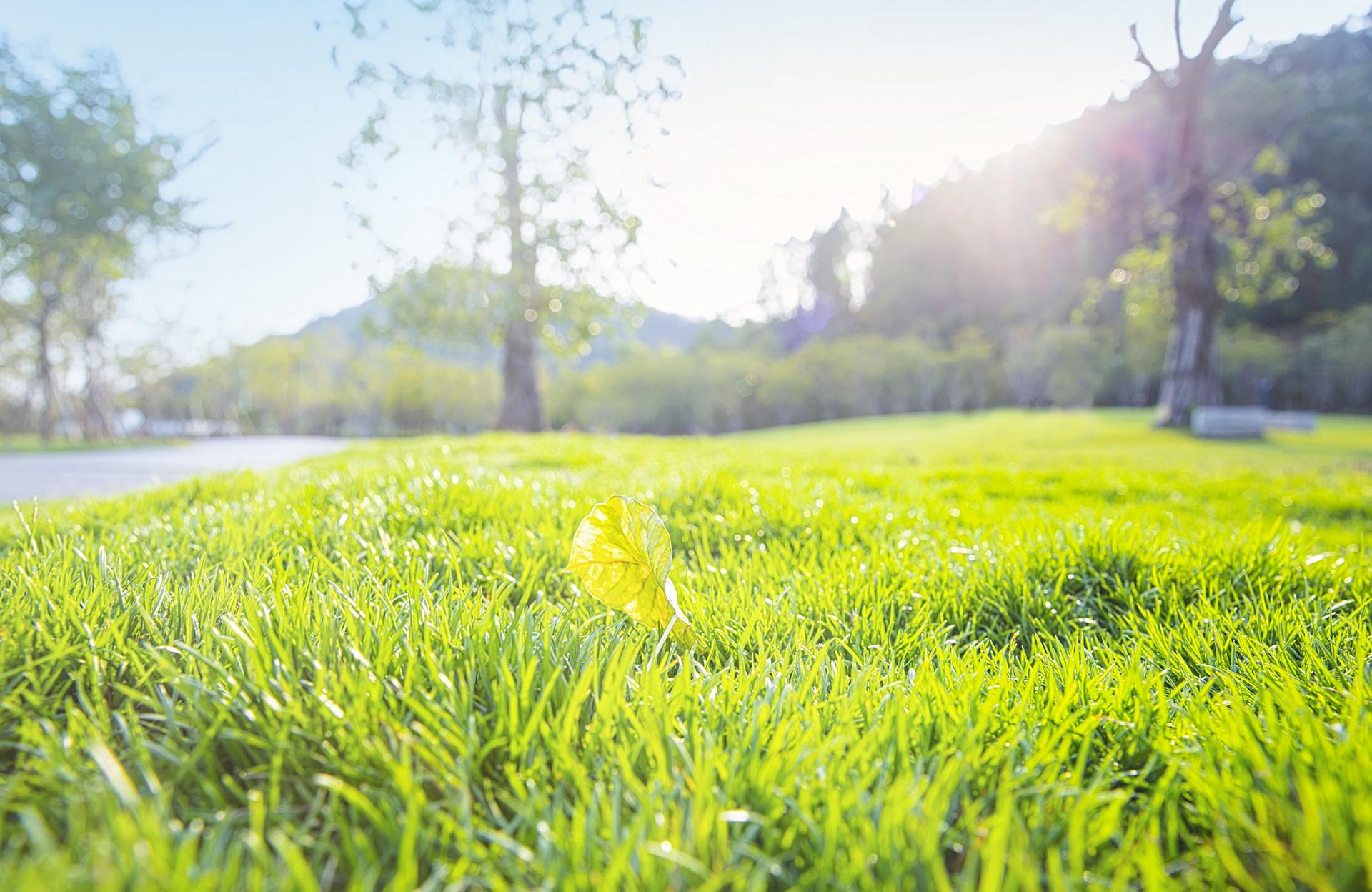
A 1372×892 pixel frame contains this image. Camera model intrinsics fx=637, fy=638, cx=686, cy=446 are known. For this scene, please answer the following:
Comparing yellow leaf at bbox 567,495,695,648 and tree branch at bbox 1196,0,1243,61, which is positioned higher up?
tree branch at bbox 1196,0,1243,61

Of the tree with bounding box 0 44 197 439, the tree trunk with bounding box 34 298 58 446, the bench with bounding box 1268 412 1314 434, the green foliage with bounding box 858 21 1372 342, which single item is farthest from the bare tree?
the tree trunk with bounding box 34 298 58 446

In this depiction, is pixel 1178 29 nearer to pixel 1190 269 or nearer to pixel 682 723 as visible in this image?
pixel 1190 269

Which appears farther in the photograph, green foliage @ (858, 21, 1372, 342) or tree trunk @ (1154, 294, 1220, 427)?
green foliage @ (858, 21, 1372, 342)

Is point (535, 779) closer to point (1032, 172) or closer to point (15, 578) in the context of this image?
point (15, 578)

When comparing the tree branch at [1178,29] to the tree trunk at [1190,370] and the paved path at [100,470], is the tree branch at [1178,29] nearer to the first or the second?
the tree trunk at [1190,370]

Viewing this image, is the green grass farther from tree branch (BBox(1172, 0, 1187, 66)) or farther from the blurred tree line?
the blurred tree line

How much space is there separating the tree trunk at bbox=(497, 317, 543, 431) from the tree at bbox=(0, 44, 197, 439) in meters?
10.8

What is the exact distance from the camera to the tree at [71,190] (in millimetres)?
16375

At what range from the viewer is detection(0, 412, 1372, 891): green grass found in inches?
29.5

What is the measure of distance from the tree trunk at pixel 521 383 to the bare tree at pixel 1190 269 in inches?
670

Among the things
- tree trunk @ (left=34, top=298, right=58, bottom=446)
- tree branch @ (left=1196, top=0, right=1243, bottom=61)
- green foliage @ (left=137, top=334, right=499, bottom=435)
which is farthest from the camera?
green foliage @ (left=137, top=334, right=499, bottom=435)

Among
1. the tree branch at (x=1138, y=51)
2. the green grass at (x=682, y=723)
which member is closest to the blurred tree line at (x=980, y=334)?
the tree branch at (x=1138, y=51)

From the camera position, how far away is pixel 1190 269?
1728 centimetres

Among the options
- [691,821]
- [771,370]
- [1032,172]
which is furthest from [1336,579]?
[1032,172]
